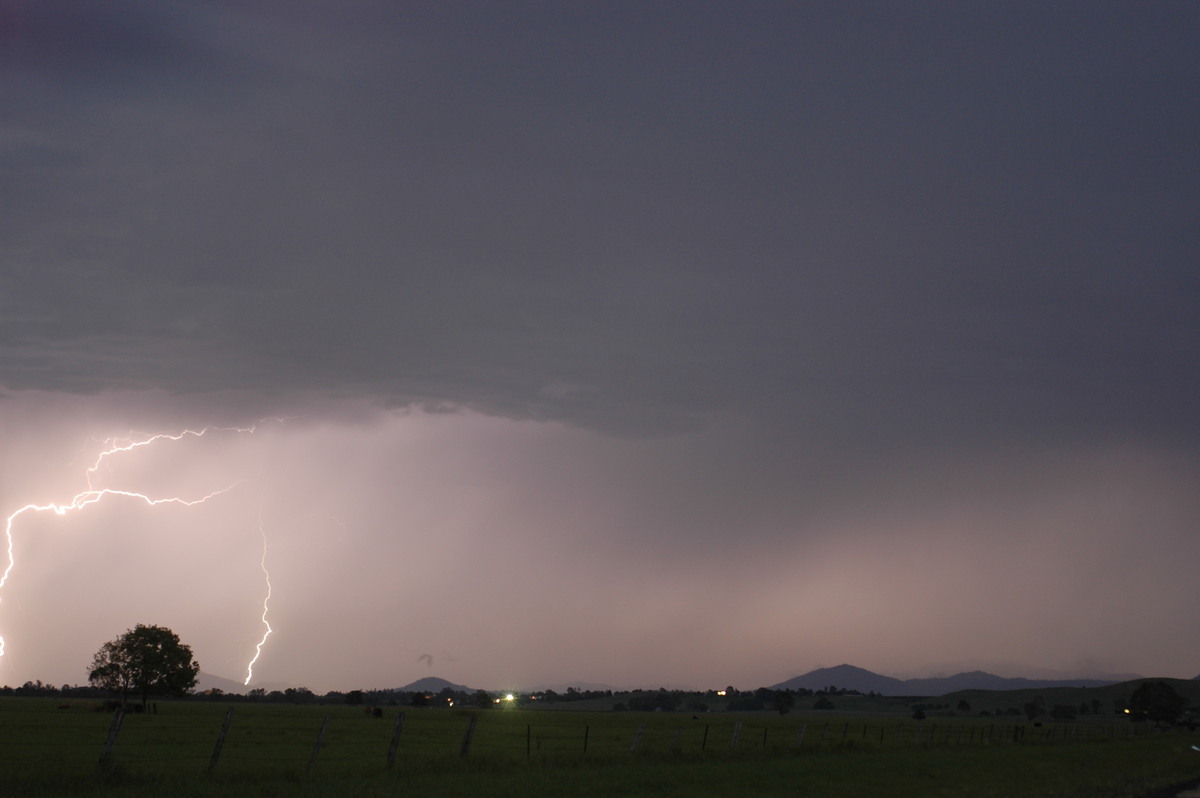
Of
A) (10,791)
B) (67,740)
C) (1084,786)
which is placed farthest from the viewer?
(67,740)

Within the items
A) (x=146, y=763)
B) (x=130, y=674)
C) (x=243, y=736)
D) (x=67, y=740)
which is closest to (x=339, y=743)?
(x=243, y=736)

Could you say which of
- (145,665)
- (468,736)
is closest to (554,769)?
(468,736)

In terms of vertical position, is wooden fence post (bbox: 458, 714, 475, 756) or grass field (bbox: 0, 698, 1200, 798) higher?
wooden fence post (bbox: 458, 714, 475, 756)

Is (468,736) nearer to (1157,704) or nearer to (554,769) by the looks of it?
(554,769)

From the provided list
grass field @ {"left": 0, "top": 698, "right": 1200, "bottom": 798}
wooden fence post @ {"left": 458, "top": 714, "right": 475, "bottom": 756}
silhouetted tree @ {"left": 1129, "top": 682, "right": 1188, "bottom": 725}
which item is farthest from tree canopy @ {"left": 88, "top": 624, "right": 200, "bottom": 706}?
silhouetted tree @ {"left": 1129, "top": 682, "right": 1188, "bottom": 725}

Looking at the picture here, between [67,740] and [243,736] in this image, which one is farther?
[243,736]

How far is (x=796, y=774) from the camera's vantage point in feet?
102

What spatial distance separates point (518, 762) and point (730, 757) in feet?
32.5

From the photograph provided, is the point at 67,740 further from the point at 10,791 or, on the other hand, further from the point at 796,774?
the point at 796,774

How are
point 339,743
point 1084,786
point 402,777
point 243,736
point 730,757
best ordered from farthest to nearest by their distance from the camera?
point 243,736 < point 339,743 < point 730,757 < point 1084,786 < point 402,777

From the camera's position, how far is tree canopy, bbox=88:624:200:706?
102 metres

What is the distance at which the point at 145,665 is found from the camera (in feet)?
332

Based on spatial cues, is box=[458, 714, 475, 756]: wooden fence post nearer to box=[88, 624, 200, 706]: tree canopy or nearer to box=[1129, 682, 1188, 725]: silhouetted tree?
box=[88, 624, 200, 706]: tree canopy

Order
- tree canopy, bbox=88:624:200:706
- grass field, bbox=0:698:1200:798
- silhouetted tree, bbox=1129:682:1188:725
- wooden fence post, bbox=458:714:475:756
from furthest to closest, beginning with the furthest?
silhouetted tree, bbox=1129:682:1188:725 < tree canopy, bbox=88:624:200:706 < wooden fence post, bbox=458:714:475:756 < grass field, bbox=0:698:1200:798
